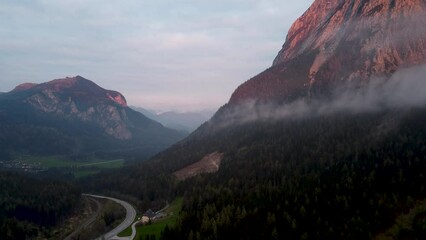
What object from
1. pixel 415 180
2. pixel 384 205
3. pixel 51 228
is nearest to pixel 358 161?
pixel 415 180

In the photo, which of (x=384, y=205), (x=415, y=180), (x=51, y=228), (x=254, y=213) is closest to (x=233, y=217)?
(x=254, y=213)

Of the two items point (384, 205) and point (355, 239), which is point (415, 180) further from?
point (355, 239)

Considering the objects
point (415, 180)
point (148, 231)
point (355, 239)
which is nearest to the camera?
point (355, 239)

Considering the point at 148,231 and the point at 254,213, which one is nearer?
the point at 254,213

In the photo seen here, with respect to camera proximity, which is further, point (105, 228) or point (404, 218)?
point (105, 228)

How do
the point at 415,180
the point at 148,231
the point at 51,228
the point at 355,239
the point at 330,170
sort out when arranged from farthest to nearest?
the point at 51,228, the point at 330,170, the point at 148,231, the point at 415,180, the point at 355,239

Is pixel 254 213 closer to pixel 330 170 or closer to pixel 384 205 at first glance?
pixel 384 205

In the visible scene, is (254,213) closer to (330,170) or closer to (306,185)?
(306,185)

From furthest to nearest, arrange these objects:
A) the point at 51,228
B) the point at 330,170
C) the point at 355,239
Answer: the point at 51,228 → the point at 330,170 → the point at 355,239

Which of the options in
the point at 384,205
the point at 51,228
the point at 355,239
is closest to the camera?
the point at 355,239
